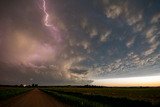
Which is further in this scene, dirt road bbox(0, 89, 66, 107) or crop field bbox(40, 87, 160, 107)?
dirt road bbox(0, 89, 66, 107)

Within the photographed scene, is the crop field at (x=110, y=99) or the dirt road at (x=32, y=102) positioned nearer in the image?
the crop field at (x=110, y=99)

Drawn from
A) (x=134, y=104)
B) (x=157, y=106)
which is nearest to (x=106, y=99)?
(x=134, y=104)

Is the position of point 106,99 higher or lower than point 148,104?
higher

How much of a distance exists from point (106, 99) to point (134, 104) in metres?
10.5

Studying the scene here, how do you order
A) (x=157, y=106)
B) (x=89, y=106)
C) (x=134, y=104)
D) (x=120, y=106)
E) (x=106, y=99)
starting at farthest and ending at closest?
(x=106, y=99), (x=89, y=106), (x=120, y=106), (x=134, y=104), (x=157, y=106)

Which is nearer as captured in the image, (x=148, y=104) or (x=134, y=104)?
(x=148, y=104)

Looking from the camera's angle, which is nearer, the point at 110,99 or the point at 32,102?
the point at 110,99

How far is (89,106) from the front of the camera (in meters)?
26.5

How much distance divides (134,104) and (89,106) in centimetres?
619

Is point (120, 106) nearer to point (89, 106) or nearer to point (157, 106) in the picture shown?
point (89, 106)

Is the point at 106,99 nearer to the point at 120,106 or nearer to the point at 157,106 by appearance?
the point at 120,106

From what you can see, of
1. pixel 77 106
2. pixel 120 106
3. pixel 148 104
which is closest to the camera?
pixel 148 104

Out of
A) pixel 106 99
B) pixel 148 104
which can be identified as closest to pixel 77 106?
pixel 106 99

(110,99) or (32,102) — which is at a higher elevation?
(110,99)
